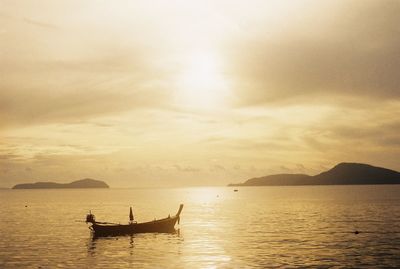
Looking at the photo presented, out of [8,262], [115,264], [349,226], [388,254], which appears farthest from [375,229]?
→ [8,262]

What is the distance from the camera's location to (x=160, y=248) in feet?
206

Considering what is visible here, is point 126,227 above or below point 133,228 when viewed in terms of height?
above

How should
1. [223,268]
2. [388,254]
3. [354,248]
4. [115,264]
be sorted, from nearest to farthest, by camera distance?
[223,268], [115,264], [388,254], [354,248]

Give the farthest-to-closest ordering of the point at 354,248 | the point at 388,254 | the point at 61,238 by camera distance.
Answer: the point at 61,238
the point at 354,248
the point at 388,254

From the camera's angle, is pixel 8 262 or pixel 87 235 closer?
pixel 8 262

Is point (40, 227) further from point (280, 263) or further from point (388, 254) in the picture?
point (388, 254)

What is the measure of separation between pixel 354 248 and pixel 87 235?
4524cm

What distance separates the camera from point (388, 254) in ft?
181

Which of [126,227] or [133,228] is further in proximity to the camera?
[133,228]

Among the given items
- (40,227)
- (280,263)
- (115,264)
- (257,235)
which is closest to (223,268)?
(280,263)

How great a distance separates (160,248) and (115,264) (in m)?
12.0

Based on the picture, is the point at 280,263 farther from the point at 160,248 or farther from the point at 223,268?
the point at 160,248

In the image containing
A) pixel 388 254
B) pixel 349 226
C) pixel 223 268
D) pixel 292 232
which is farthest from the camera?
pixel 349 226

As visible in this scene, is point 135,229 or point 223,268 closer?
point 223,268
